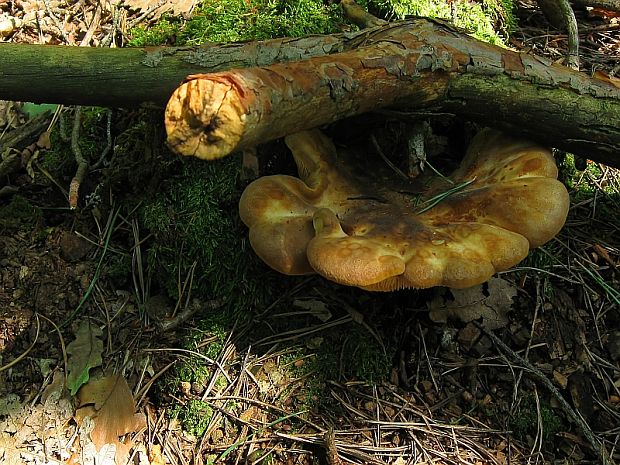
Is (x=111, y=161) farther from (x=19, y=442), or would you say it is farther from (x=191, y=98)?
(x=191, y=98)

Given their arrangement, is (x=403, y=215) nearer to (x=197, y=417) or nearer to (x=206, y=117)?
(x=206, y=117)

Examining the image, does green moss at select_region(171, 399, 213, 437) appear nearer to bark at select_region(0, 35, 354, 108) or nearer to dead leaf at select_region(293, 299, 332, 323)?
dead leaf at select_region(293, 299, 332, 323)

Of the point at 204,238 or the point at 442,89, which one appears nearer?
the point at 442,89

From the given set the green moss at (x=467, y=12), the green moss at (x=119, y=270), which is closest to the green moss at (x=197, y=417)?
the green moss at (x=119, y=270)

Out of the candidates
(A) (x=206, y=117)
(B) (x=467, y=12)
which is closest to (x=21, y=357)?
(A) (x=206, y=117)

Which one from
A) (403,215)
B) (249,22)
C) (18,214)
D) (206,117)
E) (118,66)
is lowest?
(18,214)

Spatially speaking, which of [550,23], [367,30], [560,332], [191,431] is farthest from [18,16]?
[560,332]

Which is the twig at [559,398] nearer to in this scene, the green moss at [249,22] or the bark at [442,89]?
the bark at [442,89]
